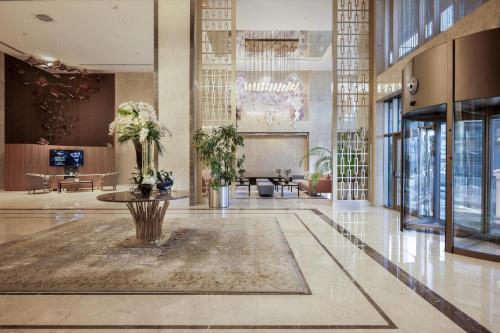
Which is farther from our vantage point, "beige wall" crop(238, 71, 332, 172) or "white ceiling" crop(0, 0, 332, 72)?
"beige wall" crop(238, 71, 332, 172)

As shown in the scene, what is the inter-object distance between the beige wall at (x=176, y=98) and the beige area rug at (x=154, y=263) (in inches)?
112

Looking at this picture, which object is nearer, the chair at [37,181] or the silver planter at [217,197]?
the silver planter at [217,197]

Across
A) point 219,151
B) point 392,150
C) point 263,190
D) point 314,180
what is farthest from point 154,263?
point 314,180

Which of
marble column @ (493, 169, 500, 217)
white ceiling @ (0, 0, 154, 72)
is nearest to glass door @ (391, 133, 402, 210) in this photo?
marble column @ (493, 169, 500, 217)

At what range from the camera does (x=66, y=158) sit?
14.4 metres

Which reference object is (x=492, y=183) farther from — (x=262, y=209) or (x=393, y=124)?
(x=262, y=209)

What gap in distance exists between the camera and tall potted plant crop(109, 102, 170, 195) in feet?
15.1

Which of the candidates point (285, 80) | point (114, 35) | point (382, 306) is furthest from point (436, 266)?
point (285, 80)

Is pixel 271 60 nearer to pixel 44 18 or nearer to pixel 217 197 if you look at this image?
pixel 44 18

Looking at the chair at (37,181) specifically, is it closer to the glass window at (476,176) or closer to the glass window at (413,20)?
the glass window at (413,20)

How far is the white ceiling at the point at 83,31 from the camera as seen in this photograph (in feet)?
31.8

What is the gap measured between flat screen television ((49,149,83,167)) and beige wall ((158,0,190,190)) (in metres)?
7.88

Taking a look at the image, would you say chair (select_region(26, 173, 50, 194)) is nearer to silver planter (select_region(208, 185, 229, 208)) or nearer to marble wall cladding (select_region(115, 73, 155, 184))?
marble wall cladding (select_region(115, 73, 155, 184))

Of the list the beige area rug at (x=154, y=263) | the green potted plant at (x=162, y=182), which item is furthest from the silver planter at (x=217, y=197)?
the green potted plant at (x=162, y=182)
